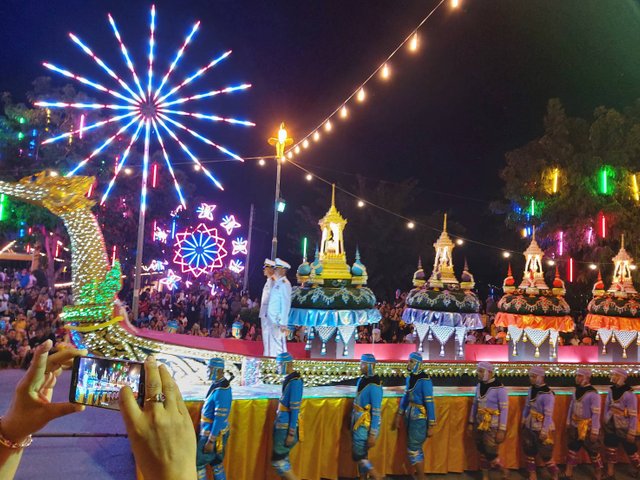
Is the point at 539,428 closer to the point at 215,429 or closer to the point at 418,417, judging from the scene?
the point at 418,417

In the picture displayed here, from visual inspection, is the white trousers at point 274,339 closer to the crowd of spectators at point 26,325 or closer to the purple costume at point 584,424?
the purple costume at point 584,424

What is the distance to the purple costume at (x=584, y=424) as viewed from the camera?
577 cm

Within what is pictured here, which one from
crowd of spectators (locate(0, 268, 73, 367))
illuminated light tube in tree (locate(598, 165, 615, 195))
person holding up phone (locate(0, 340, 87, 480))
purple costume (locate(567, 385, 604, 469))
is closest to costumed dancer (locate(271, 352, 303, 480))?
person holding up phone (locate(0, 340, 87, 480))

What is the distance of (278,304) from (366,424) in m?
2.17

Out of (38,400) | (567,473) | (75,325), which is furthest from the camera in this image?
(567,473)

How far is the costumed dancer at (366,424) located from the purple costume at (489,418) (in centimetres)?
138

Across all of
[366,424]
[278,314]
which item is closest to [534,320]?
[278,314]

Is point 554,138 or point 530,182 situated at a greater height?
point 554,138

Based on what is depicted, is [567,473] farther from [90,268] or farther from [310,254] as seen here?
[310,254]

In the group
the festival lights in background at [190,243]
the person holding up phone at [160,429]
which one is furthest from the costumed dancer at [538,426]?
the festival lights in background at [190,243]

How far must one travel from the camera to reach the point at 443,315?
8.21 meters

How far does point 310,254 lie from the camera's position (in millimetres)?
24172

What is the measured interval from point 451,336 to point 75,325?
19.3ft

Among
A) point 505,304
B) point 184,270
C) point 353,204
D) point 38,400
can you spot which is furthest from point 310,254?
point 38,400
